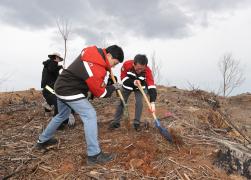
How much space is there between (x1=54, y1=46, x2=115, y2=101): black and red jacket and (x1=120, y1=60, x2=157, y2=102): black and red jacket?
1206 mm

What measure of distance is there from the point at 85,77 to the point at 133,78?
63.1 inches

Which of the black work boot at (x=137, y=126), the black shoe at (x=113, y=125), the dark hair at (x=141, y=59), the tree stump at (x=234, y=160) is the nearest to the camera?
the tree stump at (x=234, y=160)

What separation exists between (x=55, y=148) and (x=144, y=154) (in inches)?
58.0

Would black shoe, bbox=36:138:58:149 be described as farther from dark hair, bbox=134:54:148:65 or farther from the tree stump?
the tree stump

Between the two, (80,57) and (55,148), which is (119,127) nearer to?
(55,148)

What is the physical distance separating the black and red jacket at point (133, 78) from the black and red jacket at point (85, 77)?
3.96 feet

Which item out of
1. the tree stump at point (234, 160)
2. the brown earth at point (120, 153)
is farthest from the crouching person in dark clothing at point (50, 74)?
the tree stump at point (234, 160)

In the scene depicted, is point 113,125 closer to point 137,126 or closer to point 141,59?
point 137,126

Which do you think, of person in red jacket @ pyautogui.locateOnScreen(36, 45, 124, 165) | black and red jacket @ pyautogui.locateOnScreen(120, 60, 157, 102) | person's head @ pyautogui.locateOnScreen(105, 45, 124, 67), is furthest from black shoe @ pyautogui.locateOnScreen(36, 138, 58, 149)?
person's head @ pyautogui.locateOnScreen(105, 45, 124, 67)

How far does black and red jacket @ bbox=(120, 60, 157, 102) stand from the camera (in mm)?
6031

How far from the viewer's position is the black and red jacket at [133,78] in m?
6.03

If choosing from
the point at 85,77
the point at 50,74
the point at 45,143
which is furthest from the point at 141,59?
the point at 45,143

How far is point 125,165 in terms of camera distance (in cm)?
476

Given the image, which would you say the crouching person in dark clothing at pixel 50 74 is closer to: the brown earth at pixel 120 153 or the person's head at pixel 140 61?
the brown earth at pixel 120 153
